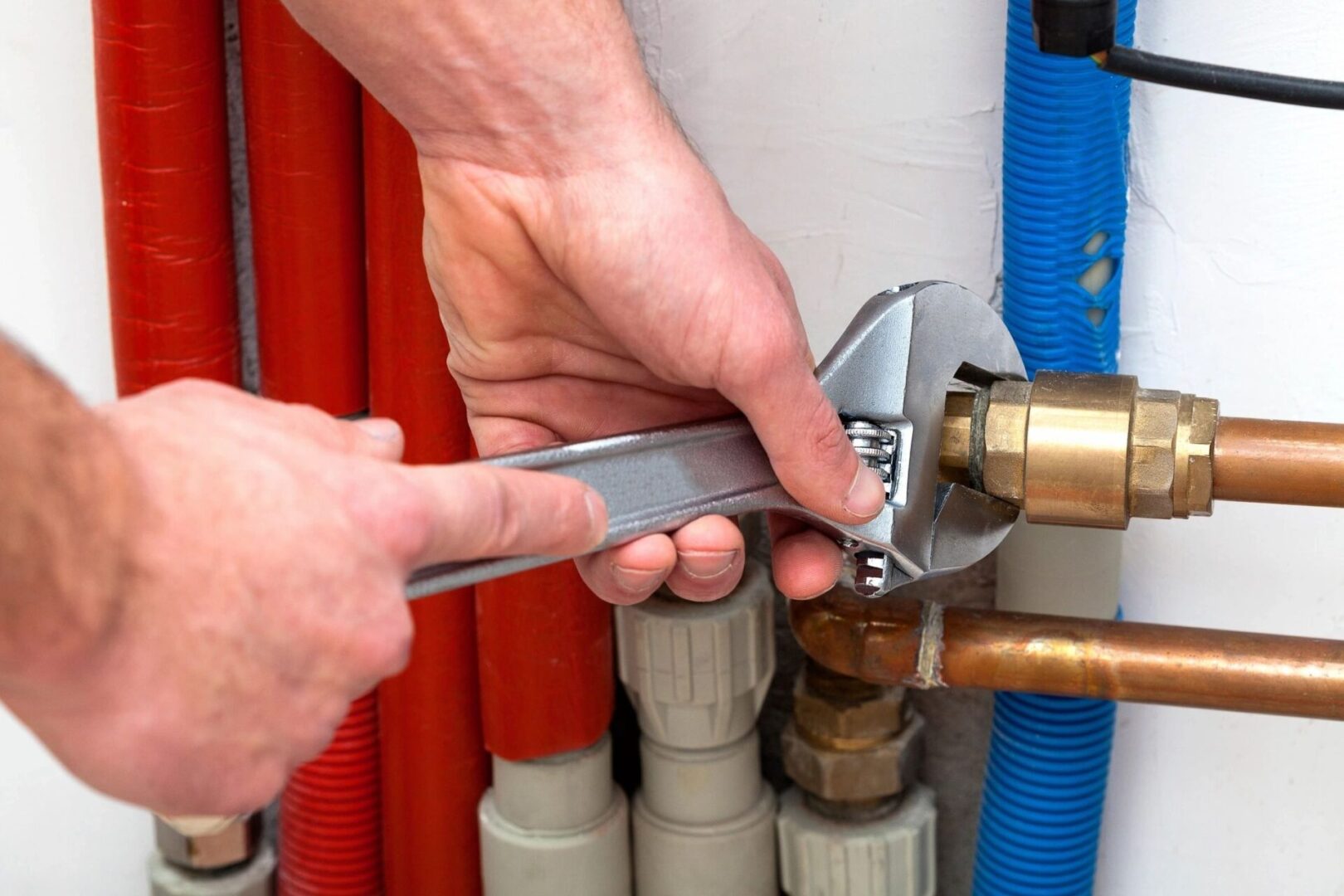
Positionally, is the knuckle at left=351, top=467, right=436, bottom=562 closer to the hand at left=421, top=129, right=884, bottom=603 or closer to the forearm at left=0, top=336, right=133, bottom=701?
the forearm at left=0, top=336, right=133, bottom=701

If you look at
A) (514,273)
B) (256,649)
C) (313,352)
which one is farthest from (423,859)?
(256,649)

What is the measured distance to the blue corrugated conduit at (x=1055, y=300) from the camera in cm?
66

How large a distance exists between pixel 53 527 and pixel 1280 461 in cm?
46

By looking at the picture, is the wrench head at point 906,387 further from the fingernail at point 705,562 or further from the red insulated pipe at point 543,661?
the red insulated pipe at point 543,661

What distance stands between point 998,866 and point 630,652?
8.9 inches

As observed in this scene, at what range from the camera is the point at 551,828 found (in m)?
0.84

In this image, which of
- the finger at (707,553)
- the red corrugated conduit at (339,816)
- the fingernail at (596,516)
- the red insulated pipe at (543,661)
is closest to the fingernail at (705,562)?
the finger at (707,553)

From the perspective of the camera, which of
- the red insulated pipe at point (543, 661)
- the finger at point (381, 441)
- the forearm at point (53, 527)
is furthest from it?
the red insulated pipe at point (543, 661)

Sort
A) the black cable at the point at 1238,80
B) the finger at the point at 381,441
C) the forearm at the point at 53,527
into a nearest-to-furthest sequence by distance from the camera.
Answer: the forearm at the point at 53,527 < the finger at the point at 381,441 < the black cable at the point at 1238,80

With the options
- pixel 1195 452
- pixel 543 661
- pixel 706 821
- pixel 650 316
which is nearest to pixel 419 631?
pixel 543 661

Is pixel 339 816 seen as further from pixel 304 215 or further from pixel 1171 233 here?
pixel 1171 233

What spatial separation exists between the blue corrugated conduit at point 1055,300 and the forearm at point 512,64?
19 cm

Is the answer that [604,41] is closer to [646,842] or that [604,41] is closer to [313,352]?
[313,352]

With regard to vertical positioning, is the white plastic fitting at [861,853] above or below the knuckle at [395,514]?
below
